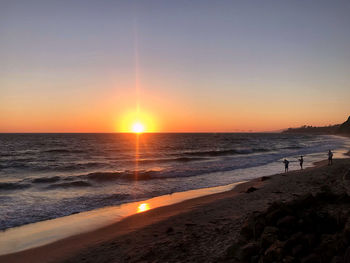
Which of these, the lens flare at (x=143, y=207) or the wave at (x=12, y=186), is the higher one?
the lens flare at (x=143, y=207)

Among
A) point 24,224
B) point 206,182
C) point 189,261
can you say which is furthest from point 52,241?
point 206,182

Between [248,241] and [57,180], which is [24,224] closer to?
[248,241]

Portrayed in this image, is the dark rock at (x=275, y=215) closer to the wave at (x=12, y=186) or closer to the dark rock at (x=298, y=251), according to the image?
the dark rock at (x=298, y=251)

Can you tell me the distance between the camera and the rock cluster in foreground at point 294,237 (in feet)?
18.0

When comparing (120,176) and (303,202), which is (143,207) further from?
(120,176)

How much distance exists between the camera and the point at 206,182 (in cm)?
2233

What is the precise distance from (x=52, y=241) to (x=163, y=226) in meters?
3.67

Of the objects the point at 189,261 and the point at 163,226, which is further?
the point at 163,226

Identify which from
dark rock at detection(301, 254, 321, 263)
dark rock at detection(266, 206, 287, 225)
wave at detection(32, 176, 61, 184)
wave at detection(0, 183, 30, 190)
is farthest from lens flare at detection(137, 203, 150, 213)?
wave at detection(32, 176, 61, 184)

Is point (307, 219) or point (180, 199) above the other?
point (307, 219)

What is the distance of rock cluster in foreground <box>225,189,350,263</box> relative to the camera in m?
5.49

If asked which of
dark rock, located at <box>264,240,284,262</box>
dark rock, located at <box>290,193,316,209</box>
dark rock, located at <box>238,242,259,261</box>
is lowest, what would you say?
dark rock, located at <box>238,242,259,261</box>

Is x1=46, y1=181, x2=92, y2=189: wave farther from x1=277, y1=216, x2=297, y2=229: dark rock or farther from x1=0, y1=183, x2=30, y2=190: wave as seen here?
x1=277, y1=216, x2=297, y2=229: dark rock

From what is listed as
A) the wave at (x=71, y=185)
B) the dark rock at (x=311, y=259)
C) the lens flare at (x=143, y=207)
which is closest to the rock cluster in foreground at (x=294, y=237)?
the dark rock at (x=311, y=259)
